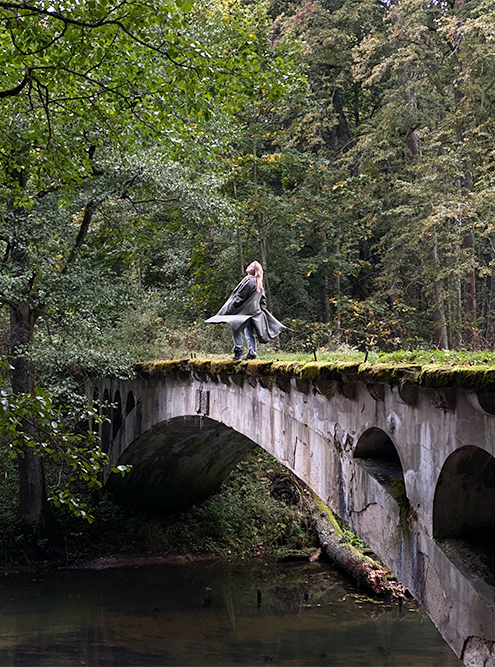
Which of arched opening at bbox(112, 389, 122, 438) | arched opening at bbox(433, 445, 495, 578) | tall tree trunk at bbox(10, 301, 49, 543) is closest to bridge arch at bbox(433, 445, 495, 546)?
arched opening at bbox(433, 445, 495, 578)

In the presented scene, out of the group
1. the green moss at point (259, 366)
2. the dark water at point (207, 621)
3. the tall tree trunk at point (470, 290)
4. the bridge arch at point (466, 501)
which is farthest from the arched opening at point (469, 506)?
the tall tree trunk at point (470, 290)

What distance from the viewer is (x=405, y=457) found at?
16.0 ft

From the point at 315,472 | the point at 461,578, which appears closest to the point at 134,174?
the point at 315,472

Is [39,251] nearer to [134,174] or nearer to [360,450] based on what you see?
[134,174]

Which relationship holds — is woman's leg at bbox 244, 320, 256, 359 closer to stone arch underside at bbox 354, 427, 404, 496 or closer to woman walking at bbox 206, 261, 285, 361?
woman walking at bbox 206, 261, 285, 361

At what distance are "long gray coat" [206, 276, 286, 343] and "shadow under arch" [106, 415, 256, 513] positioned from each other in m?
5.25

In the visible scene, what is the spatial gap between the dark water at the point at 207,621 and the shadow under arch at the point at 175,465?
2.43 metres

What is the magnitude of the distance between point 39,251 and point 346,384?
25.2 feet

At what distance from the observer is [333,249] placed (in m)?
19.7

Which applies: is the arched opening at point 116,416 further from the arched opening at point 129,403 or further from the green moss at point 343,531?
the green moss at point 343,531

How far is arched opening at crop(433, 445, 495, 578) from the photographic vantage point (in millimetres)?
4352

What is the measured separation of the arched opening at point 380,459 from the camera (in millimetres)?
5480

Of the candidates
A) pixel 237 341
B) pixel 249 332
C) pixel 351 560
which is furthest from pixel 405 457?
pixel 351 560

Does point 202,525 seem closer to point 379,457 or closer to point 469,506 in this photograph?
point 379,457
